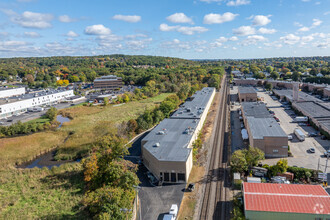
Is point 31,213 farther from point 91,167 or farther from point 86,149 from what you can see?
point 86,149

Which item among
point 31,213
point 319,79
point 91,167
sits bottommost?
point 31,213

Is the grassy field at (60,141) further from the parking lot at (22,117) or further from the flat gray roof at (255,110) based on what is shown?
the flat gray roof at (255,110)

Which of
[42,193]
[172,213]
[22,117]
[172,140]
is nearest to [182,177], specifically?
[172,213]

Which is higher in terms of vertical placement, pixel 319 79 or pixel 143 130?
pixel 319 79

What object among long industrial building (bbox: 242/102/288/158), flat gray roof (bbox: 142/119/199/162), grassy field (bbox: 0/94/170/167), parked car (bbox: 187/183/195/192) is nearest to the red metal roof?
parked car (bbox: 187/183/195/192)

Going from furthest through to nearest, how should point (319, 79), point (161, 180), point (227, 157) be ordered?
point (319, 79), point (227, 157), point (161, 180)

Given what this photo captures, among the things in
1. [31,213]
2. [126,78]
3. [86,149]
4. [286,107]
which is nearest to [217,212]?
[31,213]

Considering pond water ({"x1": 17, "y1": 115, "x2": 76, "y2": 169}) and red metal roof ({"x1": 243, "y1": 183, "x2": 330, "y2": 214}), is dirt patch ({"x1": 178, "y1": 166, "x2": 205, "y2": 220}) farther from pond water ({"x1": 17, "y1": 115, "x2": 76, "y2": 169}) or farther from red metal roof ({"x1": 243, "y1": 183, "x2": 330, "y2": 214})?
pond water ({"x1": 17, "y1": 115, "x2": 76, "y2": 169})

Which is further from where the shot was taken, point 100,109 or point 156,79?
point 156,79
